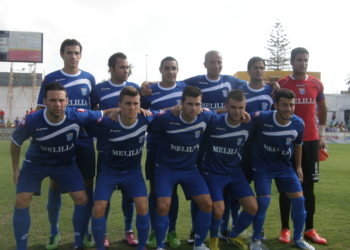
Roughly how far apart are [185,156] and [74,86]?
1718 mm

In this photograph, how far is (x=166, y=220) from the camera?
400 cm

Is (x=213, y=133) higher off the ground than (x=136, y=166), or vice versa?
(x=213, y=133)

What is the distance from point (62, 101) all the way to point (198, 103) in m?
1.59

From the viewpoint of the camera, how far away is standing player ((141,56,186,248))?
4500mm

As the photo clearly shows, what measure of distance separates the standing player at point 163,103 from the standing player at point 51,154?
84cm

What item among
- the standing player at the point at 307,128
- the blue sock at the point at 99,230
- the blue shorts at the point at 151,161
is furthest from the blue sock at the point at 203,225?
the standing player at the point at 307,128

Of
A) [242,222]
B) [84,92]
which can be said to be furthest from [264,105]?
[84,92]

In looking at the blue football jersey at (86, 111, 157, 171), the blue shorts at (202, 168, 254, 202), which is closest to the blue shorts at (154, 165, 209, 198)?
the blue shorts at (202, 168, 254, 202)

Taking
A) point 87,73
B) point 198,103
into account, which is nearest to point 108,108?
point 87,73

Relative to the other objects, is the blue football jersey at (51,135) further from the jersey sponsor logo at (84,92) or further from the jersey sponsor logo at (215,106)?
the jersey sponsor logo at (215,106)

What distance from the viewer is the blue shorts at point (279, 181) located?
4.31m

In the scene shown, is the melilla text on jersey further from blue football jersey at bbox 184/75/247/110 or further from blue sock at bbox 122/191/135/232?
blue sock at bbox 122/191/135/232

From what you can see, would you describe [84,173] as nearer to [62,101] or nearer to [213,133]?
[62,101]

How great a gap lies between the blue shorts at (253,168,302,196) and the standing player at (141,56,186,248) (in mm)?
1084
